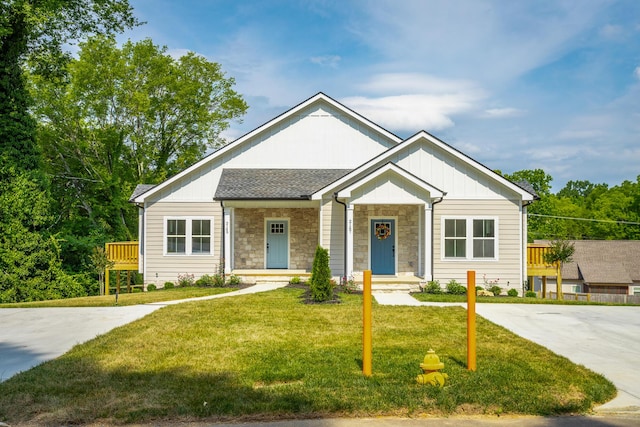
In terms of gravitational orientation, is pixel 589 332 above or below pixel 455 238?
below

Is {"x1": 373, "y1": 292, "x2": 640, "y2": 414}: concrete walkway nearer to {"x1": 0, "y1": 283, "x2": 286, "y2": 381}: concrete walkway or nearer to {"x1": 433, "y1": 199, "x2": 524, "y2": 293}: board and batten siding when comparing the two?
{"x1": 433, "y1": 199, "x2": 524, "y2": 293}: board and batten siding

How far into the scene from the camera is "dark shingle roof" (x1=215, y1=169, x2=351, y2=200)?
1922cm

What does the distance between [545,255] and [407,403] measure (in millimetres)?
15239

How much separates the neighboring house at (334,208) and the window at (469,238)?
35 millimetres

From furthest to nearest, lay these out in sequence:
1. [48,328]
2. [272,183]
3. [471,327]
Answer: [272,183] < [48,328] < [471,327]

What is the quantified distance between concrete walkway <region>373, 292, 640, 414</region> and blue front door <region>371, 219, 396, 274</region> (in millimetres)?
3646

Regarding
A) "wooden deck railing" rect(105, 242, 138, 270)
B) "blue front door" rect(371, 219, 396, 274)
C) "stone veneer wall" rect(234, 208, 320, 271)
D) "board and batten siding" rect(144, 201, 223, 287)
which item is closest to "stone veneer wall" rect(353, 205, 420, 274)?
"blue front door" rect(371, 219, 396, 274)

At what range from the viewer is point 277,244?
69.2ft

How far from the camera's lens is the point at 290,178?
67.3ft

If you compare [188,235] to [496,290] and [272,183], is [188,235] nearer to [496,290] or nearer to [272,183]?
[272,183]

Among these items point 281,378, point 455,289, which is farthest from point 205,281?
point 281,378

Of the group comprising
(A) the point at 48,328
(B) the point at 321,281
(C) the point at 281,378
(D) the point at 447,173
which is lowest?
(A) the point at 48,328

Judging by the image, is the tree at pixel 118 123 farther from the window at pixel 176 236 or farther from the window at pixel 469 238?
the window at pixel 469 238

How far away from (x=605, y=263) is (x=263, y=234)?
31.1m
